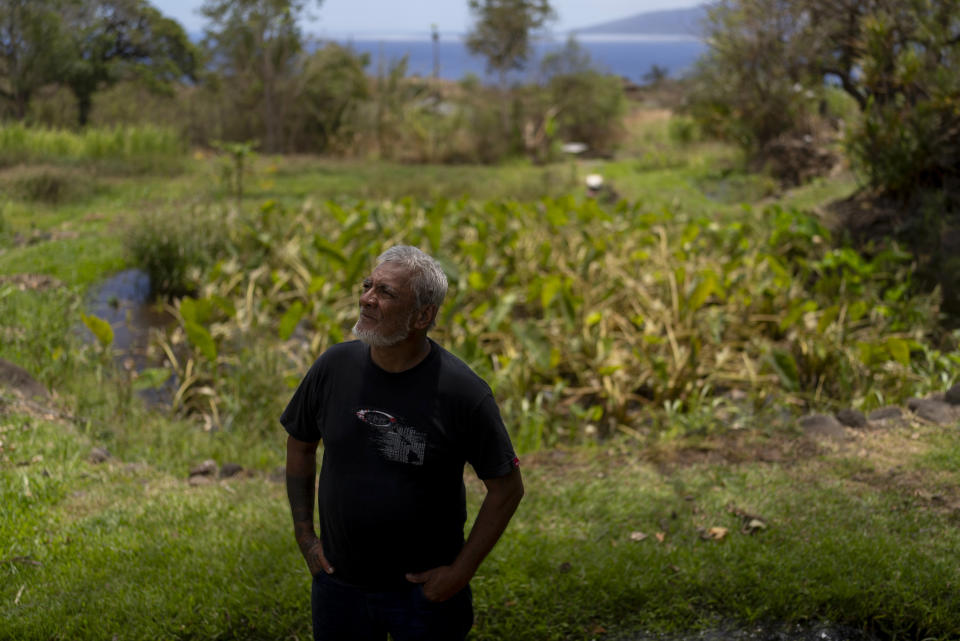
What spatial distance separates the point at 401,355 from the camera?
6.72 ft

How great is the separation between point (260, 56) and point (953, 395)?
15630 millimetres

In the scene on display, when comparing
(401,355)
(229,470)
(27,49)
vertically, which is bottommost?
(229,470)

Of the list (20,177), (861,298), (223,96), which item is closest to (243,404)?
(861,298)

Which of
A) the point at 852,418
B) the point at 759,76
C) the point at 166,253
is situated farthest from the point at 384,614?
the point at 759,76

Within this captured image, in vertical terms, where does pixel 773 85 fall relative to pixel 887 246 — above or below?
above

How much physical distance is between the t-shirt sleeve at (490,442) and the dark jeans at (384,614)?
0.34 m

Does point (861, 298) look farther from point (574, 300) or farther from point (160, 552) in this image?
point (160, 552)

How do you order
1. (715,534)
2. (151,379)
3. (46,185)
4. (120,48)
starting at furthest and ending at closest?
1. (120,48)
2. (46,185)
3. (151,379)
4. (715,534)

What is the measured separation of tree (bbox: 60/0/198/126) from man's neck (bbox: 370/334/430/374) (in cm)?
1665

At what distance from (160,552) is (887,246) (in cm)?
624

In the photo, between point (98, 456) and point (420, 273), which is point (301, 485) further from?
point (98, 456)

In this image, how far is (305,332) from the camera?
23.4 feet

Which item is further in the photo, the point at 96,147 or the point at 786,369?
the point at 96,147

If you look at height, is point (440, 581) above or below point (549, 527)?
above
